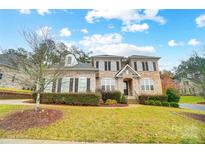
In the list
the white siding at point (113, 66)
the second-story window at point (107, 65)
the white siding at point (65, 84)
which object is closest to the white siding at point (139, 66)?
the white siding at point (113, 66)

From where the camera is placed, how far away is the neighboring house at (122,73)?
14536 mm

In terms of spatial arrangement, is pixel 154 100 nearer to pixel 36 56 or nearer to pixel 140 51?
pixel 140 51

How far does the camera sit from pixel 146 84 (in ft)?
53.8

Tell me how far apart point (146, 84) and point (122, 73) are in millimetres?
3183

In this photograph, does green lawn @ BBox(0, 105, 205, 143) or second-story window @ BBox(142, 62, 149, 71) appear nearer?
green lawn @ BBox(0, 105, 205, 143)

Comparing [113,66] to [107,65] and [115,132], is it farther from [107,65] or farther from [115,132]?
[115,132]

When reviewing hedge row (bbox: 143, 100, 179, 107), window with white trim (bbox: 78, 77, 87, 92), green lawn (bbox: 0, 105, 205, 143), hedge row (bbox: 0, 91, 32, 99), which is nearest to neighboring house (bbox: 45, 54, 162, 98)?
window with white trim (bbox: 78, 77, 87, 92)

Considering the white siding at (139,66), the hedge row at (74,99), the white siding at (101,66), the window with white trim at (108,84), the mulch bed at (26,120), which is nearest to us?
the mulch bed at (26,120)

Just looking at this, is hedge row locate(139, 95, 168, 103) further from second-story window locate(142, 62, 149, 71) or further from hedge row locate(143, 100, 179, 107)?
second-story window locate(142, 62, 149, 71)

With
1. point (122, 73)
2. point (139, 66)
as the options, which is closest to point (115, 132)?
point (122, 73)

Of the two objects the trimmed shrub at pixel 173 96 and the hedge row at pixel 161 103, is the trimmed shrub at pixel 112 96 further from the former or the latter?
the trimmed shrub at pixel 173 96

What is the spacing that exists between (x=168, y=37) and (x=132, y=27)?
103 inches

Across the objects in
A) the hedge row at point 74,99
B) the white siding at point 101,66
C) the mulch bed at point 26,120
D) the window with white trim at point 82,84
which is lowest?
the mulch bed at point 26,120

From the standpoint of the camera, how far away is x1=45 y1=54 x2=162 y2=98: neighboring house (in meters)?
14.5
